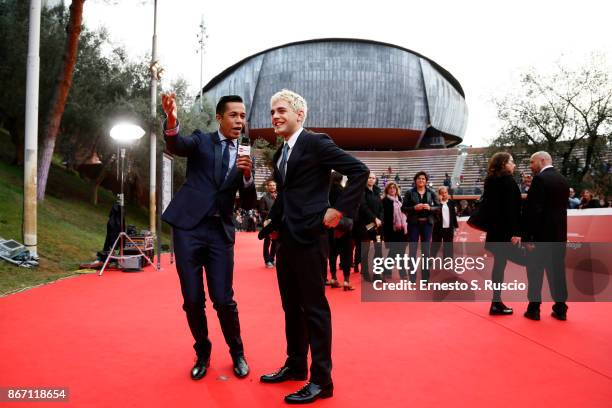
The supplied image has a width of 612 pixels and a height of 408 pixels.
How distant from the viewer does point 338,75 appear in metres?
61.0

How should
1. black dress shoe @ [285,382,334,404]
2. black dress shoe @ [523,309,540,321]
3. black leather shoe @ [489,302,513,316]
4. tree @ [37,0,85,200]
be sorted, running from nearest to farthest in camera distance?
1. black dress shoe @ [285,382,334,404]
2. black dress shoe @ [523,309,540,321]
3. black leather shoe @ [489,302,513,316]
4. tree @ [37,0,85,200]

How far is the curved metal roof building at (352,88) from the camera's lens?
6025 centimetres

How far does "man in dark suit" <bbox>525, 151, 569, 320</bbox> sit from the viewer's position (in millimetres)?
5020

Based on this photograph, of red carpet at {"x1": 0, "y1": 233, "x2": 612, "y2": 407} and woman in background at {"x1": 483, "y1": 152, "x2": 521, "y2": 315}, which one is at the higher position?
woman in background at {"x1": 483, "y1": 152, "x2": 521, "y2": 315}

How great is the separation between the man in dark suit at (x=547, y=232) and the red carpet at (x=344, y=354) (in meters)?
0.39

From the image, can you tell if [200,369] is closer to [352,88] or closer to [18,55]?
[18,55]

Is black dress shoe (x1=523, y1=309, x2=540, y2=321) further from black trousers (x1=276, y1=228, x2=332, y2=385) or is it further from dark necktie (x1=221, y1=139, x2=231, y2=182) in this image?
dark necktie (x1=221, y1=139, x2=231, y2=182)

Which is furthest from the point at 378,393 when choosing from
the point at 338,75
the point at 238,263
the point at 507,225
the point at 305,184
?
the point at 338,75

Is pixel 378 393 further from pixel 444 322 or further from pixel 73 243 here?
pixel 73 243

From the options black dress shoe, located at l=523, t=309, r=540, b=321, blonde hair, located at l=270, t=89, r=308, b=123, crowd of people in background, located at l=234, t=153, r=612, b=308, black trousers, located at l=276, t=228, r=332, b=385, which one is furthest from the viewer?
crowd of people in background, located at l=234, t=153, r=612, b=308

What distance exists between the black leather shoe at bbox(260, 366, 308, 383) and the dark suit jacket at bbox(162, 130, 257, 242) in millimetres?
926

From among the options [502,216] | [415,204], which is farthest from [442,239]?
[502,216]

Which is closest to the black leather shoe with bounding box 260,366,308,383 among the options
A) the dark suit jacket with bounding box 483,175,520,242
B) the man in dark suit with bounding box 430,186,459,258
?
the dark suit jacket with bounding box 483,175,520,242

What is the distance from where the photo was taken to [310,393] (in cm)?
267
